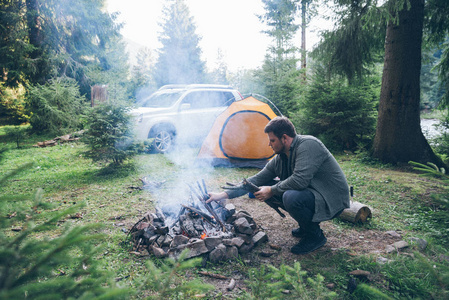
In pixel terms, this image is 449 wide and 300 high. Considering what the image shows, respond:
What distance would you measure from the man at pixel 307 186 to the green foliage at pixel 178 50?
25153 millimetres

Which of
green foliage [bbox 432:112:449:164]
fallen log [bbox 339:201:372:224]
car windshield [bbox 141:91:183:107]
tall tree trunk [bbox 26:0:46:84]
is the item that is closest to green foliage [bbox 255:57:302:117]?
car windshield [bbox 141:91:183:107]

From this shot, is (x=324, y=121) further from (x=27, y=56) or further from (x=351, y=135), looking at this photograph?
(x=27, y=56)

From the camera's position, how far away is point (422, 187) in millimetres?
4797

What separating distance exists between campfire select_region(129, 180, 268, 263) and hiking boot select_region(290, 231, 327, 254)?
0.43 meters

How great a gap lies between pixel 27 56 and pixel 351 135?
1564cm

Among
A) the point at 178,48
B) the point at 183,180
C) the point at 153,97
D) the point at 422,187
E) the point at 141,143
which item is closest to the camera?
the point at 422,187

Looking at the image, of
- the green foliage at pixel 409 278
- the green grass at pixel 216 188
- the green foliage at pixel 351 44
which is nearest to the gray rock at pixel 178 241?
the green grass at pixel 216 188

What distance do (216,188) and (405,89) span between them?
16.8 ft

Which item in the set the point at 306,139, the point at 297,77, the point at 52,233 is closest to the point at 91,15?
the point at 297,77

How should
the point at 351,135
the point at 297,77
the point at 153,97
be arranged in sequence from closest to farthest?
the point at 351,135
the point at 153,97
the point at 297,77

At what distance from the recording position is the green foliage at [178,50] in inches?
1064

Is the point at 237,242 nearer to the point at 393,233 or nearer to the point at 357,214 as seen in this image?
the point at 357,214

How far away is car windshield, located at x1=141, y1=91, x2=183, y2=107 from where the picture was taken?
8.60 metres

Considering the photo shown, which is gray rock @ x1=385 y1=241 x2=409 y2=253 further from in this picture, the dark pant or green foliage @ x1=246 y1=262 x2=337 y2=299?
green foliage @ x1=246 y1=262 x2=337 y2=299
